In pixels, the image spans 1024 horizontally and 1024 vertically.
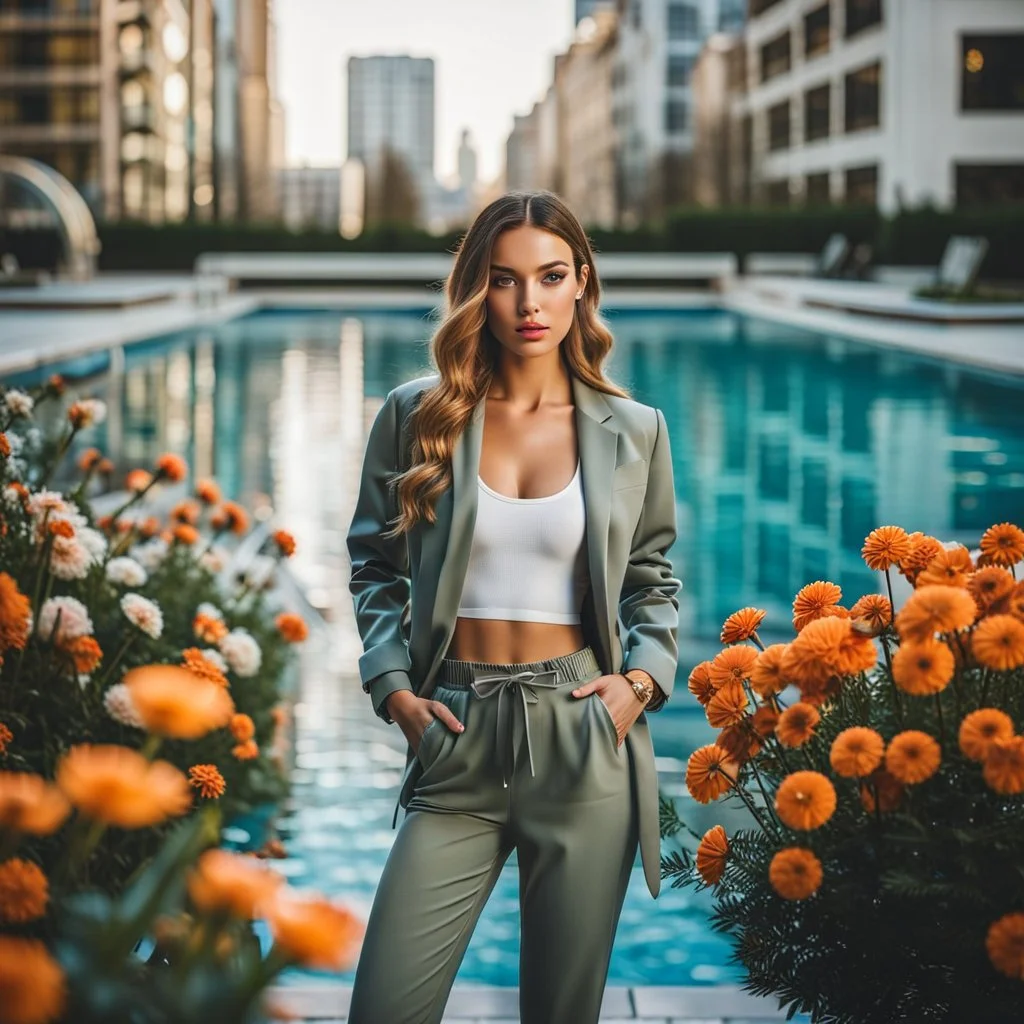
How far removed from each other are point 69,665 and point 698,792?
1.56 m

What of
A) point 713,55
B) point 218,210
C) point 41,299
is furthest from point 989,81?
point 218,210

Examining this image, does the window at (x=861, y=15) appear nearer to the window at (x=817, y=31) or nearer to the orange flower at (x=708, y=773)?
the window at (x=817, y=31)

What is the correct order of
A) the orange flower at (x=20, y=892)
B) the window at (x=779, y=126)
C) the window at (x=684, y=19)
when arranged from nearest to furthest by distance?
the orange flower at (x=20, y=892) < the window at (x=779, y=126) < the window at (x=684, y=19)

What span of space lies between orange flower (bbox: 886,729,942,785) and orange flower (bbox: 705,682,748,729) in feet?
1.06

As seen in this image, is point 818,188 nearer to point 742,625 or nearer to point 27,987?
point 742,625

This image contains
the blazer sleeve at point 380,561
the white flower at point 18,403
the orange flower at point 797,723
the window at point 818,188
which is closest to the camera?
the orange flower at point 797,723

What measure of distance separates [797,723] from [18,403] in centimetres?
248

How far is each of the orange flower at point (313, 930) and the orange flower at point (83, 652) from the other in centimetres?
204

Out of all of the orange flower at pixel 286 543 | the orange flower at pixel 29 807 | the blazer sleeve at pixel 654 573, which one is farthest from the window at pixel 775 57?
the orange flower at pixel 29 807

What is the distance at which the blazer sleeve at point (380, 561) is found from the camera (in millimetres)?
2529

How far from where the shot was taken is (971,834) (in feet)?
5.96

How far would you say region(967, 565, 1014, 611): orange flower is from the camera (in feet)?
6.61

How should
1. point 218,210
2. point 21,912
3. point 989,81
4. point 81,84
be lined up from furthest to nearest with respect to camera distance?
1. point 218,210
2. point 81,84
3. point 989,81
4. point 21,912

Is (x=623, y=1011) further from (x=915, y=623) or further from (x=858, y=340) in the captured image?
(x=858, y=340)
